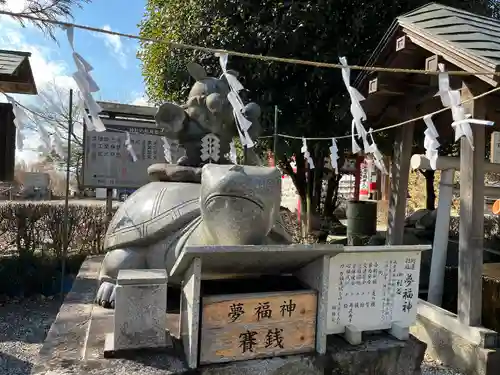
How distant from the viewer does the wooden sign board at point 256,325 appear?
2303 mm

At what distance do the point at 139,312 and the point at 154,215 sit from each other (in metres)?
0.97

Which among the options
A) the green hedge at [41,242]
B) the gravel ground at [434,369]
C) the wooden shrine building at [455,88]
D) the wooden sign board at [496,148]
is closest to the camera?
the wooden shrine building at [455,88]

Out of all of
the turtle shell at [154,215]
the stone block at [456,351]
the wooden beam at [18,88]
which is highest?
the wooden beam at [18,88]

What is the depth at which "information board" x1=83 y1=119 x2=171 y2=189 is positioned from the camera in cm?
707

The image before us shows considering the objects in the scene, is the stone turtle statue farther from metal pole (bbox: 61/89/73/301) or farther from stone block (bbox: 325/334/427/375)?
metal pole (bbox: 61/89/73/301)

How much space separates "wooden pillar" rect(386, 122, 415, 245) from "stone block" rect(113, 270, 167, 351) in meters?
3.91

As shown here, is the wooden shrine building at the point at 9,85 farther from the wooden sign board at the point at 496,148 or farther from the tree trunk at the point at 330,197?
the tree trunk at the point at 330,197

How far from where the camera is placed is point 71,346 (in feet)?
8.32

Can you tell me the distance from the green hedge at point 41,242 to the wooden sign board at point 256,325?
17.8 feet

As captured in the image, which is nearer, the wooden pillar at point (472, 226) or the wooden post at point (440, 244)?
the wooden pillar at point (472, 226)

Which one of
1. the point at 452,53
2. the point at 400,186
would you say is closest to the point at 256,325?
the point at 452,53

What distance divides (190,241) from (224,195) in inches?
28.4

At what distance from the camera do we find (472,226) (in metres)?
4.10

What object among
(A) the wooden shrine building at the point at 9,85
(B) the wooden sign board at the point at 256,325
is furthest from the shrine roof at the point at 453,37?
(A) the wooden shrine building at the point at 9,85
